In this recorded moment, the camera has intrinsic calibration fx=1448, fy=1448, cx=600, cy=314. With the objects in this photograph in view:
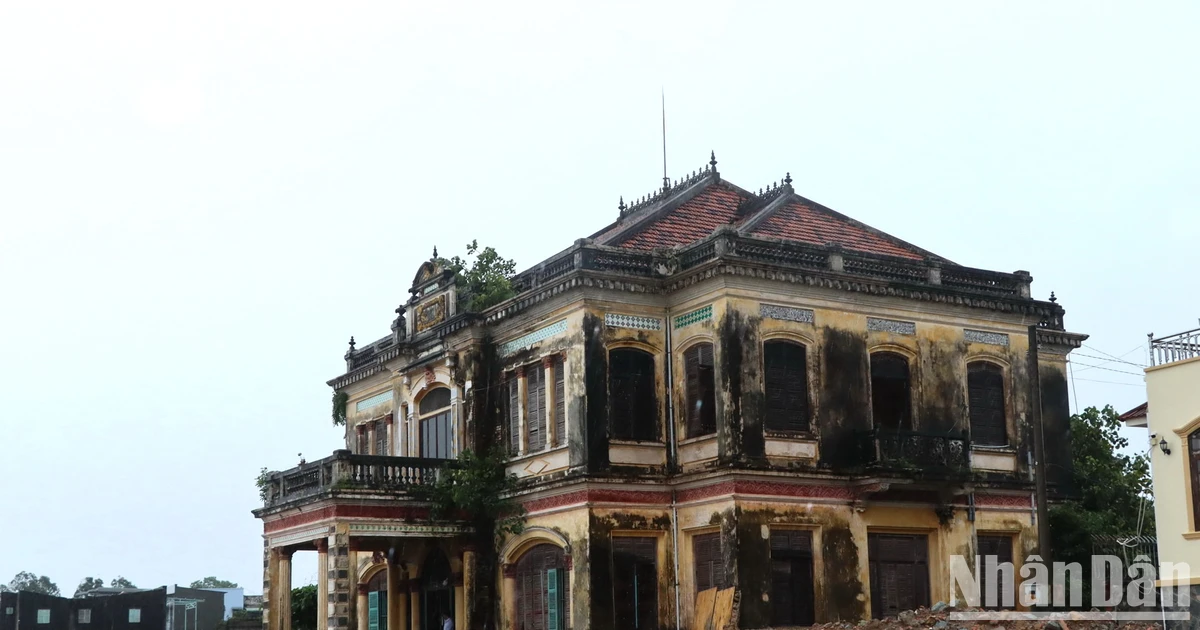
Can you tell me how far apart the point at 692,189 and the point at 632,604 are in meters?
10.0

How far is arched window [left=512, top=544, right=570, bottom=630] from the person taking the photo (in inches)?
1137

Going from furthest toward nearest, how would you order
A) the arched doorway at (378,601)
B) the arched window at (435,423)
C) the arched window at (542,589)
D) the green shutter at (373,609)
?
1. the green shutter at (373,609)
2. the arched doorway at (378,601)
3. the arched window at (435,423)
4. the arched window at (542,589)

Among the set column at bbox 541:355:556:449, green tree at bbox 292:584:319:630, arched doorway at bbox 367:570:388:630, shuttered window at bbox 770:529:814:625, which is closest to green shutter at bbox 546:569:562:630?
column at bbox 541:355:556:449

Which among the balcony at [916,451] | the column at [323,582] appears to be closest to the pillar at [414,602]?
the column at [323,582]

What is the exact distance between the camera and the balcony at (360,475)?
97.9 feet

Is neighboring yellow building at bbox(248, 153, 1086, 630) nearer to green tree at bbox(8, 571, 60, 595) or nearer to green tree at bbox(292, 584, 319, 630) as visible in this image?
green tree at bbox(292, 584, 319, 630)

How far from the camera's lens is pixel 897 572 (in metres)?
28.9

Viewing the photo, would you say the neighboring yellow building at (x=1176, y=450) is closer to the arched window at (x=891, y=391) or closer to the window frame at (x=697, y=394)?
the arched window at (x=891, y=391)

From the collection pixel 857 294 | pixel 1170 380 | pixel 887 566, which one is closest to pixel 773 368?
pixel 857 294

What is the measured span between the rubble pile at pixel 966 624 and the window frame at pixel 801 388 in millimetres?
3771

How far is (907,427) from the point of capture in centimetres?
2948

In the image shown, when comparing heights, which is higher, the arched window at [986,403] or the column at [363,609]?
the arched window at [986,403]

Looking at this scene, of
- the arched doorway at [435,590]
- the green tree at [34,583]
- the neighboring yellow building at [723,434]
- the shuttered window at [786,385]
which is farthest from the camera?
the green tree at [34,583]

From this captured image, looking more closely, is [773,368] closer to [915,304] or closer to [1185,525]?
A: [915,304]
